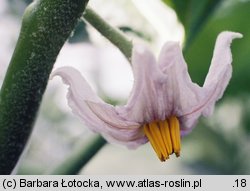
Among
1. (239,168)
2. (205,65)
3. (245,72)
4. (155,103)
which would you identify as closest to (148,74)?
(155,103)

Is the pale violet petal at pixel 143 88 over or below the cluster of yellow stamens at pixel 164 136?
over

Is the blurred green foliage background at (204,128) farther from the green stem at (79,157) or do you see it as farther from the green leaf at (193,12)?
the green stem at (79,157)

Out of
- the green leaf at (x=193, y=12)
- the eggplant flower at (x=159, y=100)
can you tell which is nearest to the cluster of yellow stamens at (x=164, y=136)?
→ the eggplant flower at (x=159, y=100)

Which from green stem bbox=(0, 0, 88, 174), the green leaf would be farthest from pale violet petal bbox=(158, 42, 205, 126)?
the green leaf

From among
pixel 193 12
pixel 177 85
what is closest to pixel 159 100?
pixel 177 85

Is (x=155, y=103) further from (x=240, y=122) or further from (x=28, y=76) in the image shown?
(x=240, y=122)

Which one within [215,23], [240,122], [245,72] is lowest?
[240,122]

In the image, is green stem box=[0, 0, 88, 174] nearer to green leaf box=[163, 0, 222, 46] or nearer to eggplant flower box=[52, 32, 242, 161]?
eggplant flower box=[52, 32, 242, 161]

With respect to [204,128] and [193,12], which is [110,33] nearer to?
[193,12]
